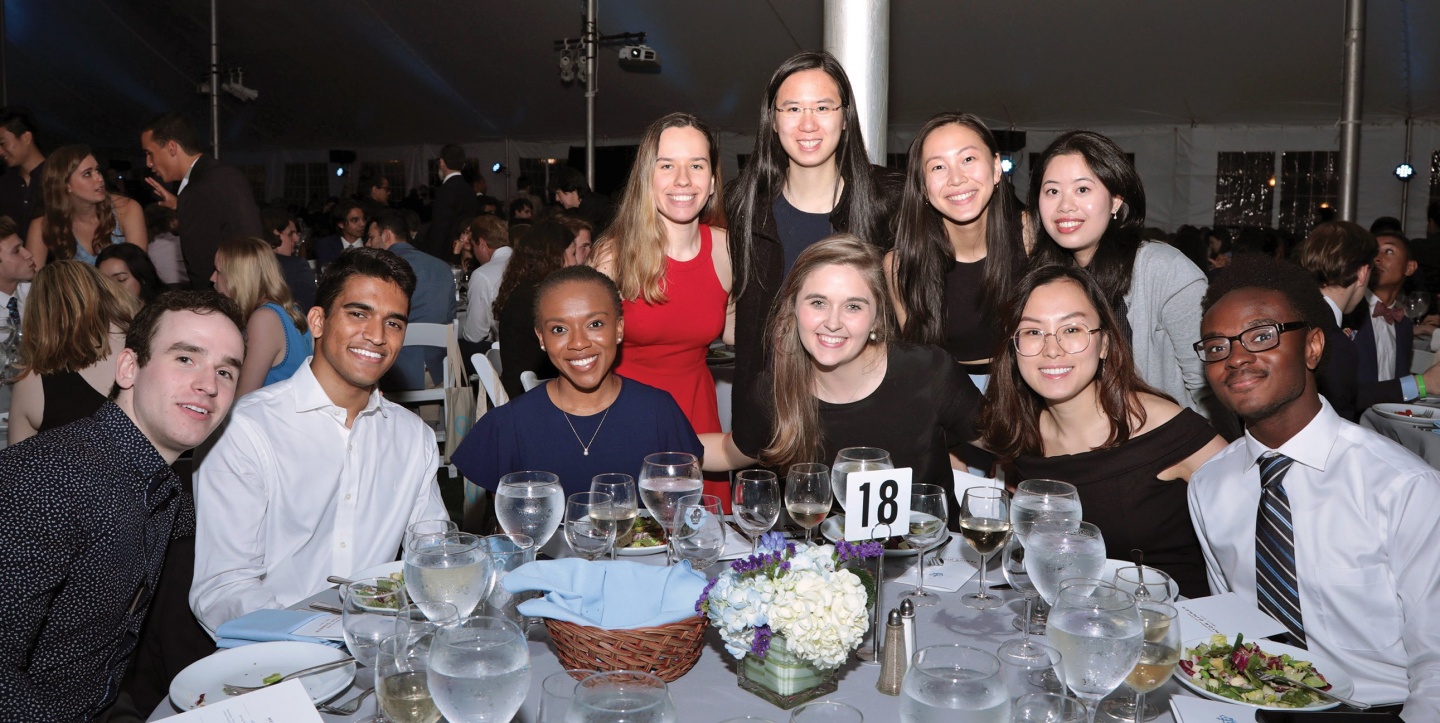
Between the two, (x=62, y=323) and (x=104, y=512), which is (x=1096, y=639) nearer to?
(x=104, y=512)

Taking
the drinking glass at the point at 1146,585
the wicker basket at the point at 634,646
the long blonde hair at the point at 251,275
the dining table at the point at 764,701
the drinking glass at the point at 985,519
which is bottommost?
the dining table at the point at 764,701

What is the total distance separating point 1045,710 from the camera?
3.82 ft

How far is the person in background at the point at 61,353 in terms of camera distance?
125 inches

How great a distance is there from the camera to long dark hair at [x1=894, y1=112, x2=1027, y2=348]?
→ 320 cm

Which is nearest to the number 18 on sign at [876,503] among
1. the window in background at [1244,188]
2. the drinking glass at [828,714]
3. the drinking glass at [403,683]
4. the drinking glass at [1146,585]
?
the drinking glass at [1146,585]

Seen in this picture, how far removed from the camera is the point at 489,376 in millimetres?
4152

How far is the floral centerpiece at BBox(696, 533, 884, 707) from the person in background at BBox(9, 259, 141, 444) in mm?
2566

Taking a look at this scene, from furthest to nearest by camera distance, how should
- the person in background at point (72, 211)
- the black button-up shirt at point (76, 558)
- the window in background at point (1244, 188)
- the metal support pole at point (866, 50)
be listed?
the window in background at point (1244, 188), the person in background at point (72, 211), the metal support pole at point (866, 50), the black button-up shirt at point (76, 558)

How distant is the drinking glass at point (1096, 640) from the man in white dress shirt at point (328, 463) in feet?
5.09

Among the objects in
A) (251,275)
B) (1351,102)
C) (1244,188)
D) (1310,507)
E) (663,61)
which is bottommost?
(1310,507)

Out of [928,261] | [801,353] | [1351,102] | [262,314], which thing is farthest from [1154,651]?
[1351,102]

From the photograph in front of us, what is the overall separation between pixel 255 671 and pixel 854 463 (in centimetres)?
106

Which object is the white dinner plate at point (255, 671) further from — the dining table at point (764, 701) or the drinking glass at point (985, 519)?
the drinking glass at point (985, 519)

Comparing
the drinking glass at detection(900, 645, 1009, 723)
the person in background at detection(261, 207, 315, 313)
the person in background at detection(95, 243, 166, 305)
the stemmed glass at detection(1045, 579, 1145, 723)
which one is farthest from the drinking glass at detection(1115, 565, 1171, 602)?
the person in background at detection(261, 207, 315, 313)
